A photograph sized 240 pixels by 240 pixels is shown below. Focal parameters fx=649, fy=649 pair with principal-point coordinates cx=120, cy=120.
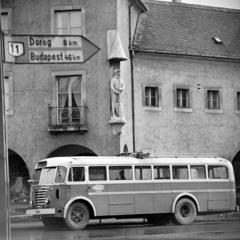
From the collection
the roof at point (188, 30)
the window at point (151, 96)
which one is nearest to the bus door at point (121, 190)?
the window at point (151, 96)

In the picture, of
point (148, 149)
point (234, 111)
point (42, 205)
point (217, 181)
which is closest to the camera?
point (42, 205)

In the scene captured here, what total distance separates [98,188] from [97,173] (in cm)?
49

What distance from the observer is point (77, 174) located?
67.3 feet

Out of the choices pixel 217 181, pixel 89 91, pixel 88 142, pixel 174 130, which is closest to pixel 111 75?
pixel 89 91

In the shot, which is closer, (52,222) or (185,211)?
(52,222)

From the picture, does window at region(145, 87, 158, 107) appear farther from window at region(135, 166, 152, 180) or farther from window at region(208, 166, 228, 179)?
window at region(135, 166, 152, 180)

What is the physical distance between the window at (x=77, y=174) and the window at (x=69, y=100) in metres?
6.24

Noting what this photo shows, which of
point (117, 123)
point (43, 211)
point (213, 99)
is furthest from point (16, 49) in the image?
point (213, 99)

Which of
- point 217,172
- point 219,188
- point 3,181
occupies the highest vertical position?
point 3,181

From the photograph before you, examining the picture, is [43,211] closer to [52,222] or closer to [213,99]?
[52,222]

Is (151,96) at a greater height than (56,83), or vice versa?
(56,83)

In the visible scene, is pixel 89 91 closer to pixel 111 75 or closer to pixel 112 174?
pixel 111 75

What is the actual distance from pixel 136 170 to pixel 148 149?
25.4 ft

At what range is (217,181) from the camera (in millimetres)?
22703
